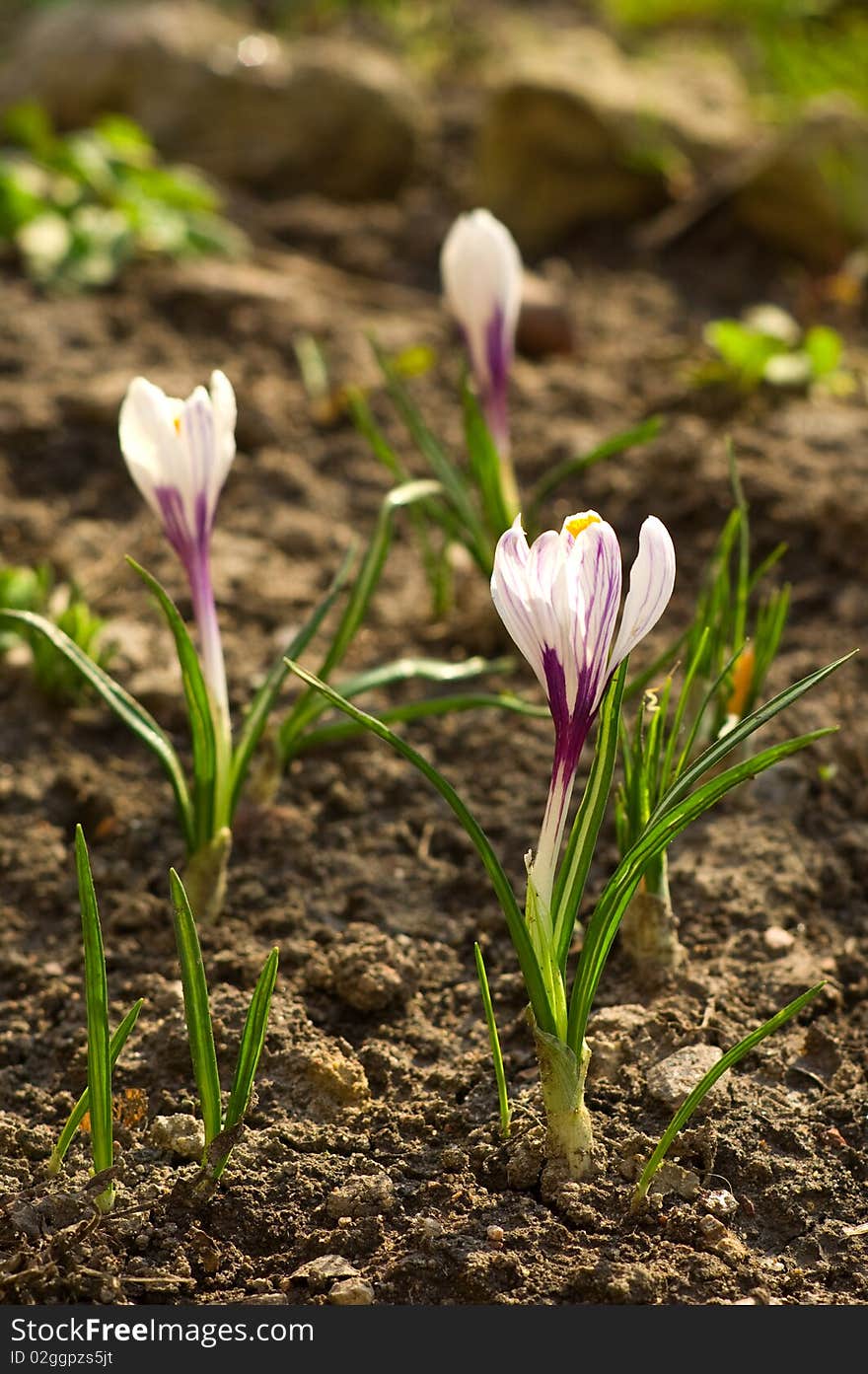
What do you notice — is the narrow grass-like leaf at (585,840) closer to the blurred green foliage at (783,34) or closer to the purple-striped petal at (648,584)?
the purple-striped petal at (648,584)

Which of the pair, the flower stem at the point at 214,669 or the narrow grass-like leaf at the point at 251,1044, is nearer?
the narrow grass-like leaf at the point at 251,1044

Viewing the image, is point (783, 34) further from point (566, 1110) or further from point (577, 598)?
point (566, 1110)

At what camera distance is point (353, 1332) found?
1538 millimetres

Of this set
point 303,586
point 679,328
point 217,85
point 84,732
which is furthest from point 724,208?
point 84,732

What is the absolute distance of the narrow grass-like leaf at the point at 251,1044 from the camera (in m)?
1.66

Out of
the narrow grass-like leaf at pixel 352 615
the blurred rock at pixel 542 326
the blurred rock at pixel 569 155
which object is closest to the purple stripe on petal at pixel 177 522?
the narrow grass-like leaf at pixel 352 615

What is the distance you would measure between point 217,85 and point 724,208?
1.77 meters

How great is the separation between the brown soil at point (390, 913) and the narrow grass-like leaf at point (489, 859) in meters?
0.26

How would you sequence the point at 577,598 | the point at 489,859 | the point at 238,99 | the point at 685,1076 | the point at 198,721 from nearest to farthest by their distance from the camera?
the point at 577,598 < the point at 489,859 < the point at 685,1076 < the point at 198,721 < the point at 238,99

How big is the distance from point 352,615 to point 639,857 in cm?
88

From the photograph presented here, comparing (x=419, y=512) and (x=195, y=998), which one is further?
(x=419, y=512)

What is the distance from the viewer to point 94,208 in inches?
165

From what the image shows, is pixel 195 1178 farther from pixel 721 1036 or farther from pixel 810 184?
pixel 810 184

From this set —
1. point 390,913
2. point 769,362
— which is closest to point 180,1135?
point 390,913
